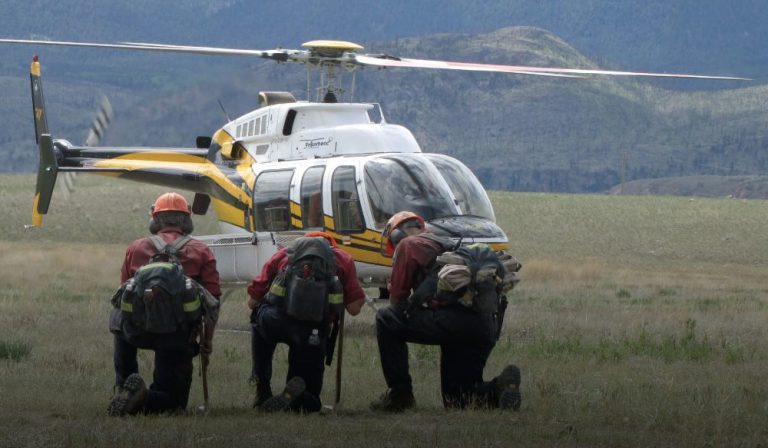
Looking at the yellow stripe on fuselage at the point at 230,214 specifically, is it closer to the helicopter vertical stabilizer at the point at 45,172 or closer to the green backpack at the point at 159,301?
the helicopter vertical stabilizer at the point at 45,172

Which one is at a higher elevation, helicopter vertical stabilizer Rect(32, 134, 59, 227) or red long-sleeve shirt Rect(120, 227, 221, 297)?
helicopter vertical stabilizer Rect(32, 134, 59, 227)

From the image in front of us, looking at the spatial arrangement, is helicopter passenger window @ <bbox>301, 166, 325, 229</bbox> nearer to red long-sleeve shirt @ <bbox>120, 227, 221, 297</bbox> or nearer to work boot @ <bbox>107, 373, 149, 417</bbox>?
red long-sleeve shirt @ <bbox>120, 227, 221, 297</bbox>

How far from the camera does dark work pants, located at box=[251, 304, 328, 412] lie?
10.5 meters

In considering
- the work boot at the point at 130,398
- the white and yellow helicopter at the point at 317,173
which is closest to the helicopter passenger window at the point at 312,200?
the white and yellow helicopter at the point at 317,173

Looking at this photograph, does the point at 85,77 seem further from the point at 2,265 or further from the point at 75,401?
the point at 75,401

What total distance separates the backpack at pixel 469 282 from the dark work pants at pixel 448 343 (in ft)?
0.36

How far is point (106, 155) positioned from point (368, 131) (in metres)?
4.88

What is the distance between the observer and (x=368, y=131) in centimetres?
1744

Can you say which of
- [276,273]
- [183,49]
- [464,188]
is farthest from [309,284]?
[183,49]

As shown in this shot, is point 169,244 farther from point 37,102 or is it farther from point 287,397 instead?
point 37,102

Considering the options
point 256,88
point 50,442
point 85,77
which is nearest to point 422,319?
point 50,442

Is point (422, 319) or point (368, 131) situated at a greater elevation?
point (368, 131)

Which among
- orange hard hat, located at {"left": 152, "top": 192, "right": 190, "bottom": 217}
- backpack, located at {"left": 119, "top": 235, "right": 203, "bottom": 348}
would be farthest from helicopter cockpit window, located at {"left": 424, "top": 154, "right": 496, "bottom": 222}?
backpack, located at {"left": 119, "top": 235, "right": 203, "bottom": 348}

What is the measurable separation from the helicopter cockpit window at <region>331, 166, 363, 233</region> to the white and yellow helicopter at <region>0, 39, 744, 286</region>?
0.01 m
